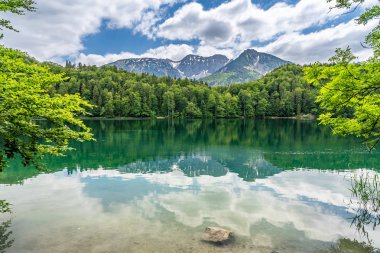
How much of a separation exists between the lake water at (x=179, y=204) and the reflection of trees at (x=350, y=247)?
12 centimetres

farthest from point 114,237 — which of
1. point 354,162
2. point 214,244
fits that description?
point 354,162

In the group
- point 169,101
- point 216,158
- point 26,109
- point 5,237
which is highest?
point 169,101

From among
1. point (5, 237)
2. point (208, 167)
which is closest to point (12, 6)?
point (5, 237)

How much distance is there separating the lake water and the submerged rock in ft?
1.37

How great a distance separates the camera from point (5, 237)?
15203 mm

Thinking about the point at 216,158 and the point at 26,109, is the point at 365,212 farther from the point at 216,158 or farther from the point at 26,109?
the point at 216,158

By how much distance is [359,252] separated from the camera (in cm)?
1427

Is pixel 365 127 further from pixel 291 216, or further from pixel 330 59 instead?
pixel 291 216

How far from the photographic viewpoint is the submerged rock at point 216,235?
15026 millimetres

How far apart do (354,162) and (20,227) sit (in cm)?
3816

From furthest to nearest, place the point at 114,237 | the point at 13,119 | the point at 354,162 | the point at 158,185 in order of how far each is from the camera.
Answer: the point at 354,162, the point at 158,185, the point at 114,237, the point at 13,119

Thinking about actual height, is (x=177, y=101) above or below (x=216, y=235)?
above

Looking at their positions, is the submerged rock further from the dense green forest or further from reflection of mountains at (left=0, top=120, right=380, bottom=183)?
the dense green forest

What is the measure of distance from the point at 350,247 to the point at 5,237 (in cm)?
1789
